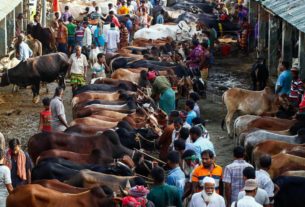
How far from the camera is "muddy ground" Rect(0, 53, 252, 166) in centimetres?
1944

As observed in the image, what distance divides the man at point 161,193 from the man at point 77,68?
35.8ft

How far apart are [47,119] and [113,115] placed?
5.97ft

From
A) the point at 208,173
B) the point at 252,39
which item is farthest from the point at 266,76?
the point at 208,173

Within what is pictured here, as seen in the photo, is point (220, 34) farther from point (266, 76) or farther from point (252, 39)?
point (266, 76)

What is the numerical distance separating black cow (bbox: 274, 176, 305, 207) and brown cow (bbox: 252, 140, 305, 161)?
2155 millimetres

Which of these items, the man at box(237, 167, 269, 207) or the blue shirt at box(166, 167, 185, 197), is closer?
the man at box(237, 167, 269, 207)

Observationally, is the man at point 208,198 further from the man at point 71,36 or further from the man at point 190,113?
the man at point 71,36

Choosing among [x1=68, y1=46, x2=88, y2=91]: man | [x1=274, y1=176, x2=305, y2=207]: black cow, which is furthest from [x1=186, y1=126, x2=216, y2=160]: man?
[x1=68, y1=46, x2=88, y2=91]: man

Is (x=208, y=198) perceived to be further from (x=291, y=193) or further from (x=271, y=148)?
(x=271, y=148)

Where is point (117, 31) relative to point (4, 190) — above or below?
above

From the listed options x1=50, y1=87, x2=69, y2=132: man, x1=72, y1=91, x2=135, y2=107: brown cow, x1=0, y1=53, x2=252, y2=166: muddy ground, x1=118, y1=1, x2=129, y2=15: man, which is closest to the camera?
x1=50, y1=87, x2=69, y2=132: man

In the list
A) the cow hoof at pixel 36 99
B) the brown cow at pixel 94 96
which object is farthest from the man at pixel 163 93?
the cow hoof at pixel 36 99

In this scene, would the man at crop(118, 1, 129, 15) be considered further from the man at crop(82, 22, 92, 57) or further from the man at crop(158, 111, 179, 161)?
the man at crop(158, 111, 179, 161)

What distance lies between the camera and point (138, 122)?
17672mm
